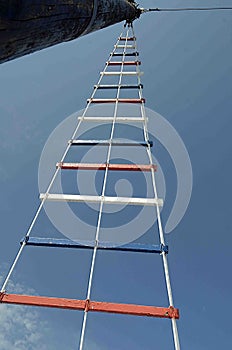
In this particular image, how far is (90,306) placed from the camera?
143 inches

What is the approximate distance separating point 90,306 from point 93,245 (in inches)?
38.0

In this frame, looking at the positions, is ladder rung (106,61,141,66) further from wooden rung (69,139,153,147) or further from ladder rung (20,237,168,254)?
ladder rung (20,237,168,254)

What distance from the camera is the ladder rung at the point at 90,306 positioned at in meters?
3.51

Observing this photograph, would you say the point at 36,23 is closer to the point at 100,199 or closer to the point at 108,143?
the point at 100,199

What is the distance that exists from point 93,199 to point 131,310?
2.19 m

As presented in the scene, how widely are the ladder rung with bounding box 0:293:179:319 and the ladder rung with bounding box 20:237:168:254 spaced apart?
871 mm

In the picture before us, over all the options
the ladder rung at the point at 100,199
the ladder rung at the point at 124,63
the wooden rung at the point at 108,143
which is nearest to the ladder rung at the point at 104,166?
the wooden rung at the point at 108,143

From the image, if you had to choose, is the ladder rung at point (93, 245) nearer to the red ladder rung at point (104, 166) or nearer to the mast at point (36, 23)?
the red ladder rung at point (104, 166)

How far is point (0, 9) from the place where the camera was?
1400 millimetres

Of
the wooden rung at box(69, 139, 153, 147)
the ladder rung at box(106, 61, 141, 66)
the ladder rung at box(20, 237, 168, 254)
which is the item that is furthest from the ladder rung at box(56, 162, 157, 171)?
the ladder rung at box(106, 61, 141, 66)

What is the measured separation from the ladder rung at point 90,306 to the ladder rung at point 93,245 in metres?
0.87

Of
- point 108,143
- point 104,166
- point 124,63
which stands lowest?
point 104,166

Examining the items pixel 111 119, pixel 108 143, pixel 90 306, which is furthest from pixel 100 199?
pixel 111 119

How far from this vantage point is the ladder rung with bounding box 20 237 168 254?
4.39 metres
